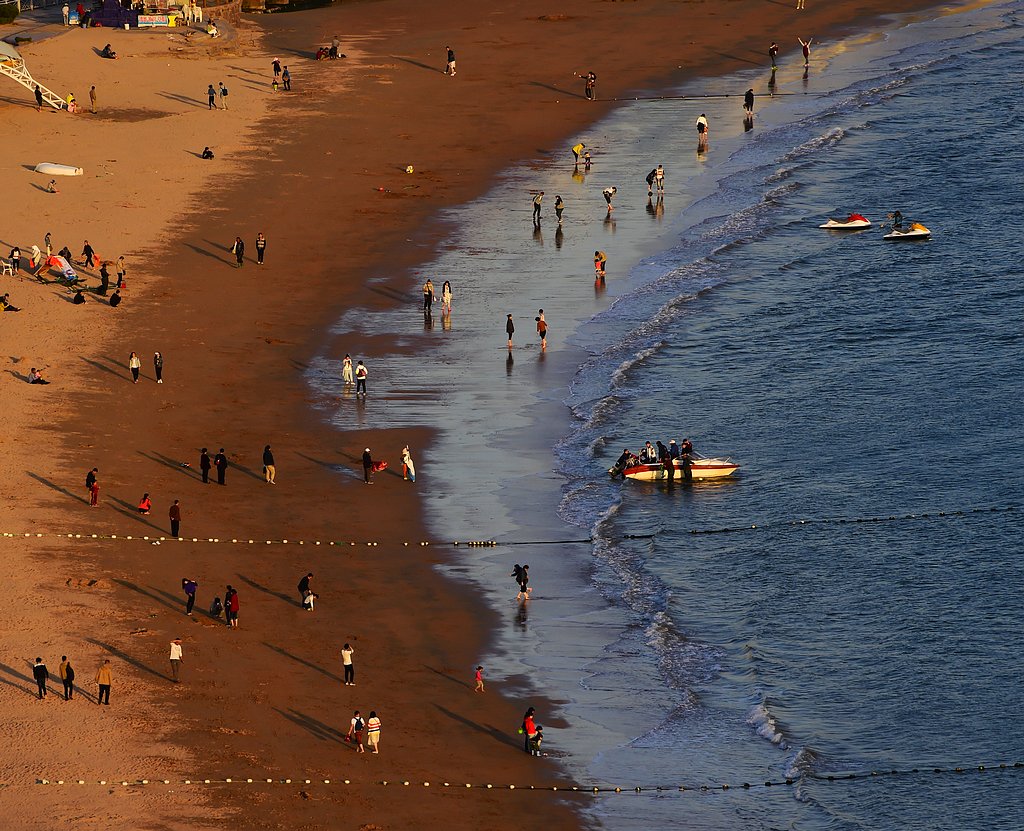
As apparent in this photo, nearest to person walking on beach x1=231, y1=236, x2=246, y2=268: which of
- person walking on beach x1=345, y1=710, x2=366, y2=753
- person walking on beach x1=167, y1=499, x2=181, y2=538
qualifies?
person walking on beach x1=167, y1=499, x2=181, y2=538

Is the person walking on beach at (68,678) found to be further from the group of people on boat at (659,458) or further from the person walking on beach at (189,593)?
the group of people on boat at (659,458)

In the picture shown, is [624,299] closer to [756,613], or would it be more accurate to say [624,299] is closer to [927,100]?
[756,613]

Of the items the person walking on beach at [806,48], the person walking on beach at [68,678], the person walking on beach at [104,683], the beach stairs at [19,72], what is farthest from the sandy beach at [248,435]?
the beach stairs at [19,72]

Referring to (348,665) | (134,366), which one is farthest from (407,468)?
(348,665)

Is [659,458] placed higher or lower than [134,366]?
lower

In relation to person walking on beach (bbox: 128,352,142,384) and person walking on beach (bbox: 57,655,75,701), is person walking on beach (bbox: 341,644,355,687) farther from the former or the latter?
person walking on beach (bbox: 128,352,142,384)

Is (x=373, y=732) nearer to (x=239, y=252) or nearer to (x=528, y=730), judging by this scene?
(x=528, y=730)
